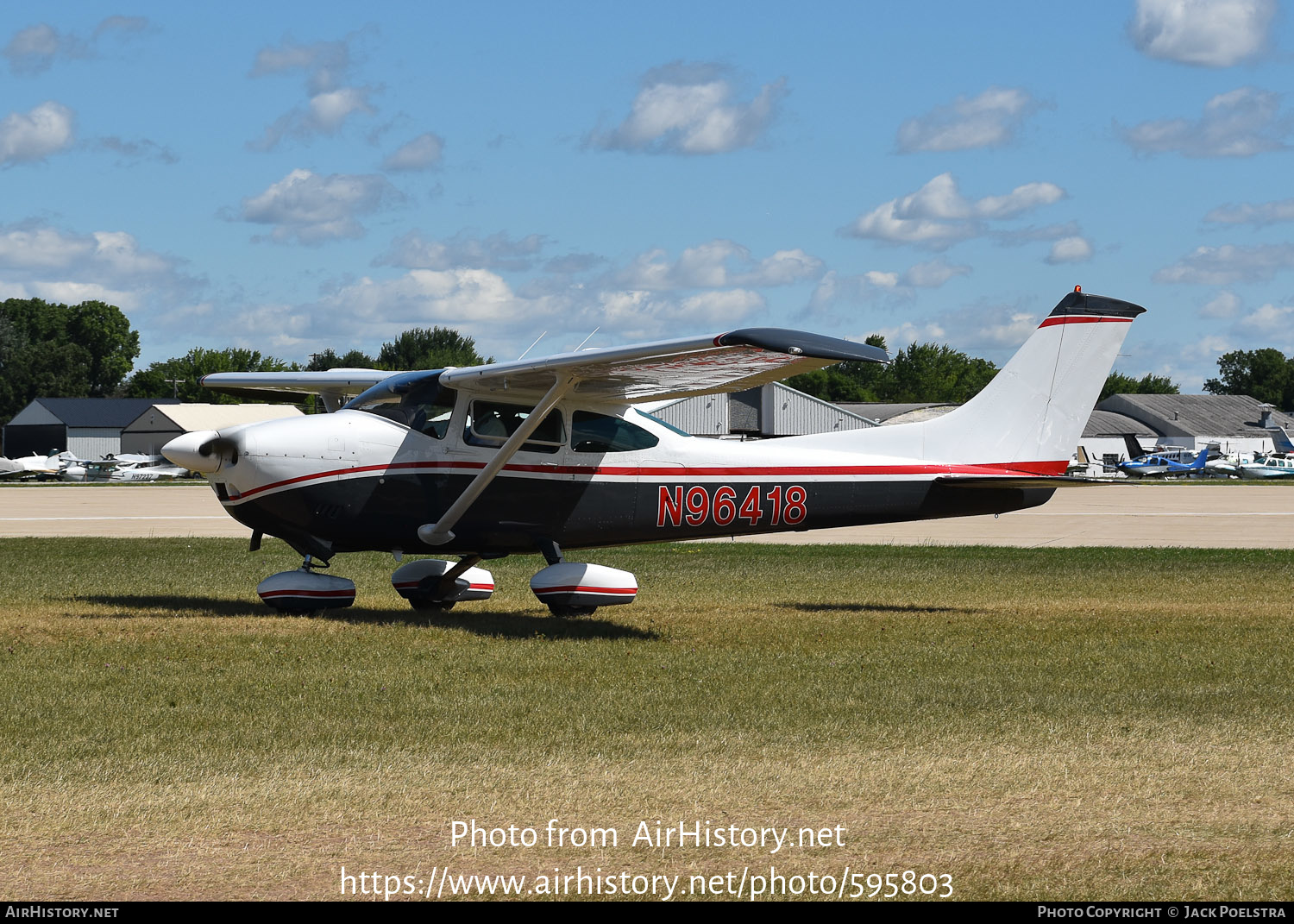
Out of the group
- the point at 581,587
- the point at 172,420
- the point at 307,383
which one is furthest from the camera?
the point at 172,420

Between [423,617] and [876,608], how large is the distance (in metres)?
4.96

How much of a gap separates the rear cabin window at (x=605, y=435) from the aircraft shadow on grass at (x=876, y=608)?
270 cm

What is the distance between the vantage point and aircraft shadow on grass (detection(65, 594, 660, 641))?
12227mm

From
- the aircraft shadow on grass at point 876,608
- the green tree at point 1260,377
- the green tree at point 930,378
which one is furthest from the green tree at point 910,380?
the aircraft shadow on grass at point 876,608

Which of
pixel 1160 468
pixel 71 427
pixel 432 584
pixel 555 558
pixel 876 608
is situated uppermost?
pixel 71 427

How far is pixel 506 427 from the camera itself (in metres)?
12.9

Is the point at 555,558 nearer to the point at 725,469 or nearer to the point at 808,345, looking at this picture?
the point at 725,469

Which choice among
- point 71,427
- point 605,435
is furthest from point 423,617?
point 71,427

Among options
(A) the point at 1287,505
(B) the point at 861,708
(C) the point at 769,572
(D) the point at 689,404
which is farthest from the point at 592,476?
(D) the point at 689,404

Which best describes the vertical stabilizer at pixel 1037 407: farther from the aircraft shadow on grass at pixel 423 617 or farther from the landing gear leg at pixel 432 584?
the landing gear leg at pixel 432 584

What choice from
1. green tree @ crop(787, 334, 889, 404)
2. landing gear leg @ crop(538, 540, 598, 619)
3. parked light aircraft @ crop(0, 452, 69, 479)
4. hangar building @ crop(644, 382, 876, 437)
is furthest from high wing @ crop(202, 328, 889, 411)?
green tree @ crop(787, 334, 889, 404)

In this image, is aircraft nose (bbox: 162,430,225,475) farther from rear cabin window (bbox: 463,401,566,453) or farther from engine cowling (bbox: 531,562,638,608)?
engine cowling (bbox: 531,562,638,608)

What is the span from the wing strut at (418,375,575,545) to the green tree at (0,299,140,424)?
455 feet

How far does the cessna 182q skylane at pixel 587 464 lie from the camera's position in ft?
40.3
